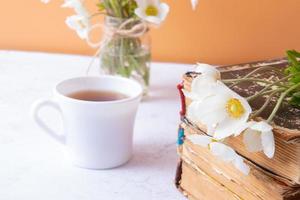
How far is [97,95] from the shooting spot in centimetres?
76

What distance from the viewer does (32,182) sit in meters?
0.68

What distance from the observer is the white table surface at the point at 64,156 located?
669mm

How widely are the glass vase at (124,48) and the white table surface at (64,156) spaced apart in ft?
0.23

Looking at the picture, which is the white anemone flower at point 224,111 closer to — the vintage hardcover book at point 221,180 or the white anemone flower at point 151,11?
the vintage hardcover book at point 221,180

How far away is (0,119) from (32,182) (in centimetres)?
21

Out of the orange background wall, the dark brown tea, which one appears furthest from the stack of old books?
the orange background wall

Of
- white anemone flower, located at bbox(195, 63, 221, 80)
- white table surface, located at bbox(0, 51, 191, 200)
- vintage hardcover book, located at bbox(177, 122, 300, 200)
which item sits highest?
white anemone flower, located at bbox(195, 63, 221, 80)

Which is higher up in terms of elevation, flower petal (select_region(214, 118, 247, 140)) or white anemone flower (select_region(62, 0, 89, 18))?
white anemone flower (select_region(62, 0, 89, 18))

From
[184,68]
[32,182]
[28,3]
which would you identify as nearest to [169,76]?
[184,68]

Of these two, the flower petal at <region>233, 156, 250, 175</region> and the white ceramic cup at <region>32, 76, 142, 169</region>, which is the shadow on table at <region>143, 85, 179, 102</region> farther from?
the flower petal at <region>233, 156, 250, 175</region>

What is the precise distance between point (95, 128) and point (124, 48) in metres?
0.25

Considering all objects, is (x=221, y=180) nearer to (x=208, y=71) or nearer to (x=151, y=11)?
(x=208, y=71)

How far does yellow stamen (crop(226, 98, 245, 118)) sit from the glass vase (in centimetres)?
42

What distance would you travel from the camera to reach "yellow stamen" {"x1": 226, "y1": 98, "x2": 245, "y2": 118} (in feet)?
1.64
